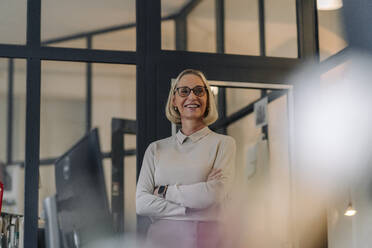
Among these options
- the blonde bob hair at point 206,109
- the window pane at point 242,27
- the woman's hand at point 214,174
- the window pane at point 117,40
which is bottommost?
the woman's hand at point 214,174

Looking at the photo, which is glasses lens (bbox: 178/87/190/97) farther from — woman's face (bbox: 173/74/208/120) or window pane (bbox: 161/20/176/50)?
window pane (bbox: 161/20/176/50)

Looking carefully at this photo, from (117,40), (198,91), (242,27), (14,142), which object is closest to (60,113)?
(14,142)

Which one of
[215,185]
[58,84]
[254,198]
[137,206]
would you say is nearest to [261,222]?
[254,198]

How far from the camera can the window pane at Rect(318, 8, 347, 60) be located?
15.4 ft

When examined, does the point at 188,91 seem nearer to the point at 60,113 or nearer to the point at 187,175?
the point at 187,175

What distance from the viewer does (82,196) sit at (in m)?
A: 4.32

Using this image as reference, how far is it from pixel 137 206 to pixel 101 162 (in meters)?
0.34

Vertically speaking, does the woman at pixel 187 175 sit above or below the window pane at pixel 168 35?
below

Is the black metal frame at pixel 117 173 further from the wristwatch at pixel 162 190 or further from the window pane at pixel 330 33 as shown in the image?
the window pane at pixel 330 33

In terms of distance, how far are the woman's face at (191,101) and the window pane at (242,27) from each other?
0.37 metres

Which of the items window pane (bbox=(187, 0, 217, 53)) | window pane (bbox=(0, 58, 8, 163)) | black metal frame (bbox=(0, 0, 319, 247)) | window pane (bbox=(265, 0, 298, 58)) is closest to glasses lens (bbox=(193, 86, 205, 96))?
black metal frame (bbox=(0, 0, 319, 247))

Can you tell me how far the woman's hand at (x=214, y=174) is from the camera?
4328 mm

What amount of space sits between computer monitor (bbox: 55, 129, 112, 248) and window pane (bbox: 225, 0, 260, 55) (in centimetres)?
111

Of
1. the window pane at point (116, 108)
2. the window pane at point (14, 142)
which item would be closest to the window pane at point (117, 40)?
the window pane at point (116, 108)
